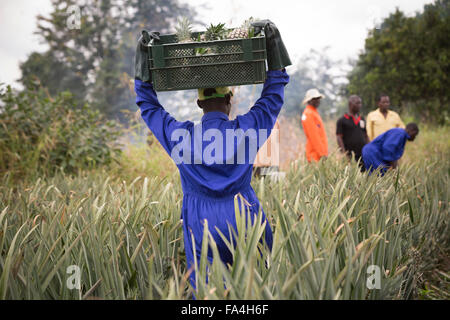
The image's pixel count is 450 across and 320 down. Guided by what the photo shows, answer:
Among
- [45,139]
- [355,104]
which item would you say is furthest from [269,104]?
[355,104]

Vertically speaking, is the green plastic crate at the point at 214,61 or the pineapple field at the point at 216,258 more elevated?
the green plastic crate at the point at 214,61

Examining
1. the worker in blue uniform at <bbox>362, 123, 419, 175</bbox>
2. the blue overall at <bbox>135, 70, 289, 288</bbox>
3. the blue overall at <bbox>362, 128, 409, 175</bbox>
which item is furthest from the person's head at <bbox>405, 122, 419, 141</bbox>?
the blue overall at <bbox>135, 70, 289, 288</bbox>

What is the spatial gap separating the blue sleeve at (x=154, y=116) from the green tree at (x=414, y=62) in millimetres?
13128

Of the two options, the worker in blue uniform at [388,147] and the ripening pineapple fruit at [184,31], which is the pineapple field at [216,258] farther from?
the worker in blue uniform at [388,147]

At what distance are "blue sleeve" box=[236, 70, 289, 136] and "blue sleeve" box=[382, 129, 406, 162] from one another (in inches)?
122

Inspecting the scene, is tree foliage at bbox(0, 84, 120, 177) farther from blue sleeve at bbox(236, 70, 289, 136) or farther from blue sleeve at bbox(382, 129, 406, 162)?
blue sleeve at bbox(236, 70, 289, 136)

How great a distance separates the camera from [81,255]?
175 cm

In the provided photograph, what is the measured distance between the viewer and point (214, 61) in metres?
1.85

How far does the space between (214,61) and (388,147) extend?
3441 millimetres

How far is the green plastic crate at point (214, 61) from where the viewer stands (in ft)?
6.00

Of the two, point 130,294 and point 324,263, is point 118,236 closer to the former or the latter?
point 130,294

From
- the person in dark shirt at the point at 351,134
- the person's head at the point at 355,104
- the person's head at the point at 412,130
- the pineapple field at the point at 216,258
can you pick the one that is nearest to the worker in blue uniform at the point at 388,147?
the person's head at the point at 412,130

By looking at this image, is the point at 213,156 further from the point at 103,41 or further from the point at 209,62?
the point at 103,41
